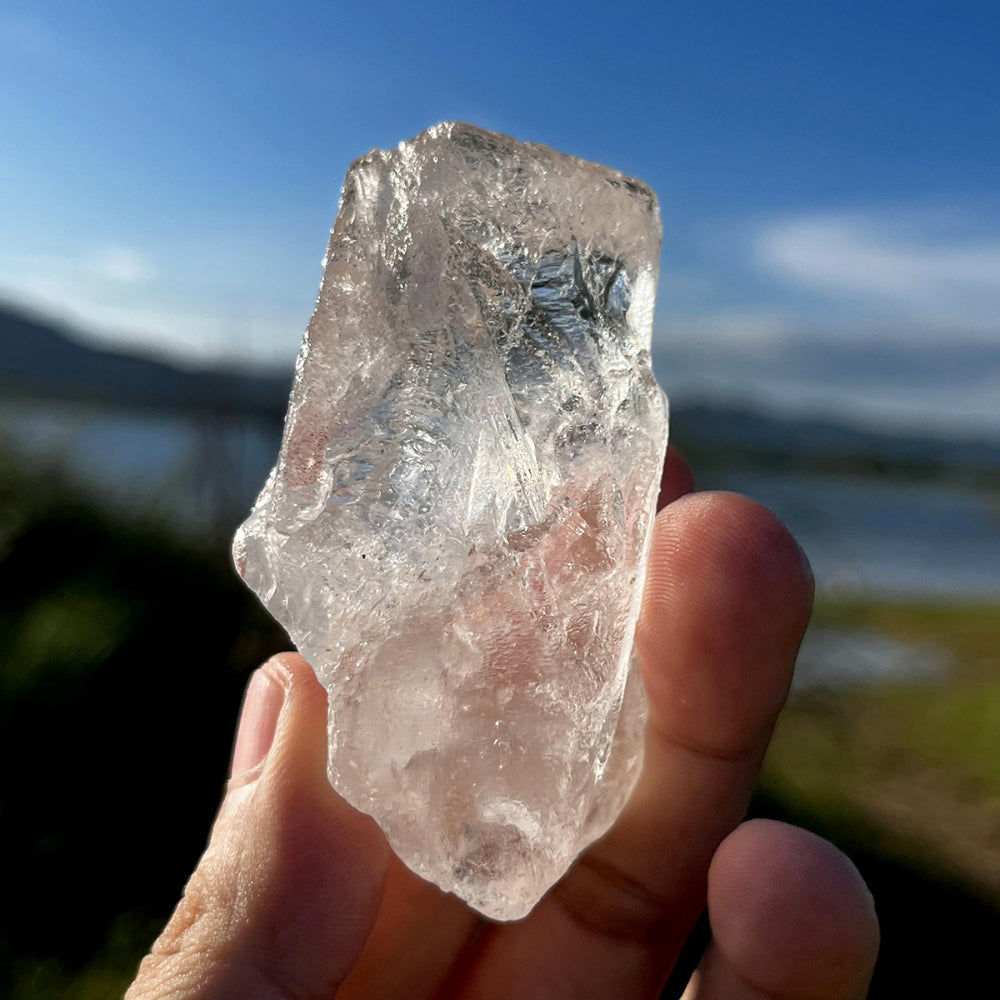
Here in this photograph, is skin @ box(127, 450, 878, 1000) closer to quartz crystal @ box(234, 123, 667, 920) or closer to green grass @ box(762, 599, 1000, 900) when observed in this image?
quartz crystal @ box(234, 123, 667, 920)

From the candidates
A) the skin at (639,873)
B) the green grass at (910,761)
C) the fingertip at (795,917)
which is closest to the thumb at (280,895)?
the skin at (639,873)

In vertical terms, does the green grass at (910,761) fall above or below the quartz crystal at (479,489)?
below

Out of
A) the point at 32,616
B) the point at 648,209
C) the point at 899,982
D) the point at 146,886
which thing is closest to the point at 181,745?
the point at 146,886

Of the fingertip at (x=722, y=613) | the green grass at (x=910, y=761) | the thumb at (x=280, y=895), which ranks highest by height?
the fingertip at (x=722, y=613)

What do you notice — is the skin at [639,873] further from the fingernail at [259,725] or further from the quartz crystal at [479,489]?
the quartz crystal at [479,489]

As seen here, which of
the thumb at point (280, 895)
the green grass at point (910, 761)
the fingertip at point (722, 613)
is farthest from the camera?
the green grass at point (910, 761)

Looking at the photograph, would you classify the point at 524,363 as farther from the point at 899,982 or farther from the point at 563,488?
the point at 899,982

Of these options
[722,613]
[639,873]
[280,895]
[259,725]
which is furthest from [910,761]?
[280,895]
